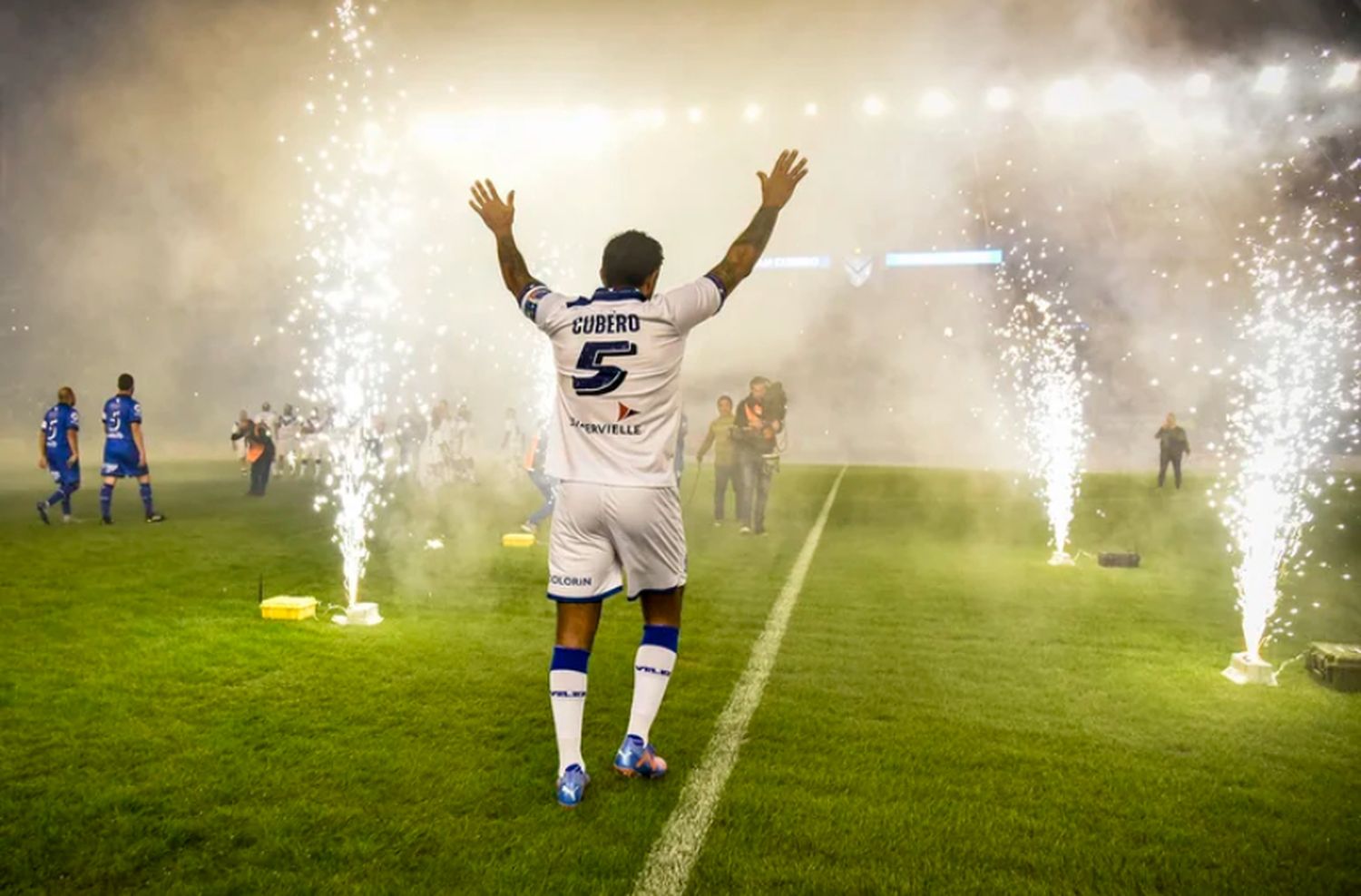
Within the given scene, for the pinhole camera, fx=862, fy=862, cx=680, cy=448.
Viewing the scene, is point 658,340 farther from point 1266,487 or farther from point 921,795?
point 1266,487

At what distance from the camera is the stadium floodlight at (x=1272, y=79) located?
17.0m

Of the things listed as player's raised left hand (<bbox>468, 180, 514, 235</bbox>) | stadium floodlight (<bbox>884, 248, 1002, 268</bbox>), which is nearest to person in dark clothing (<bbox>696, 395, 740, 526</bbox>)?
player's raised left hand (<bbox>468, 180, 514, 235</bbox>)

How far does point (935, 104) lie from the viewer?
24516 millimetres

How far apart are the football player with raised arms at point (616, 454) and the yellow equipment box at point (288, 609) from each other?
337 centimetres

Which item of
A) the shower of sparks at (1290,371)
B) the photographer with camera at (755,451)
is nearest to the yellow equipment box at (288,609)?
the shower of sparks at (1290,371)

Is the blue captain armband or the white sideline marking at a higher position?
the blue captain armband

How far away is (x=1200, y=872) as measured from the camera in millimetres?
2637

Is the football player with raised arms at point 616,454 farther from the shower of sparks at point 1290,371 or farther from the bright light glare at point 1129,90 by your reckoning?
the bright light glare at point 1129,90

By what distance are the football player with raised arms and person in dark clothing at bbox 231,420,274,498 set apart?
1357cm

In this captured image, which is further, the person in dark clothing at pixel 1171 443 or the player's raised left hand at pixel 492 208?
the person in dark clothing at pixel 1171 443

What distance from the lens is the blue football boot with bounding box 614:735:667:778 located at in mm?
3250

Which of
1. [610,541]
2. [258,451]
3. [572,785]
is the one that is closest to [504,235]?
[610,541]

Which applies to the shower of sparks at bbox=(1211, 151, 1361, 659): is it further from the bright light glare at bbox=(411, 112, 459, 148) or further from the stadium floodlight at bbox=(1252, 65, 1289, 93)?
the bright light glare at bbox=(411, 112, 459, 148)

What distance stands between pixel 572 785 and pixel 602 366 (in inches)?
58.7
